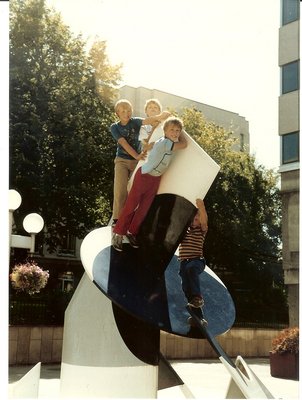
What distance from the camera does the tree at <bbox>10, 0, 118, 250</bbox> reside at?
43.2 feet

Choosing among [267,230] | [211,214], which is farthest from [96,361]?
[267,230]

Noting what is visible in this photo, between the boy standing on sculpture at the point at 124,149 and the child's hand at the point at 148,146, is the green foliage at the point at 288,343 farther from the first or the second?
the child's hand at the point at 148,146

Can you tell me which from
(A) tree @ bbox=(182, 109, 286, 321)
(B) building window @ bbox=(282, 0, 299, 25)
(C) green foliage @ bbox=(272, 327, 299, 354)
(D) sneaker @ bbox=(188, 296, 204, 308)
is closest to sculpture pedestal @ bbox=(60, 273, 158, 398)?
(D) sneaker @ bbox=(188, 296, 204, 308)

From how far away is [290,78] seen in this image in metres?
14.2

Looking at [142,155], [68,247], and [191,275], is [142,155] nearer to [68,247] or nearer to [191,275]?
[191,275]

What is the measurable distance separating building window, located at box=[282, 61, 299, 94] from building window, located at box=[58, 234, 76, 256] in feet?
24.1

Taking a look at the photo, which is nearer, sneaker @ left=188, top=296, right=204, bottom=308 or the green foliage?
sneaker @ left=188, top=296, right=204, bottom=308

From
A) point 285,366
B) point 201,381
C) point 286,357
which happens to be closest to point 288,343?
point 286,357

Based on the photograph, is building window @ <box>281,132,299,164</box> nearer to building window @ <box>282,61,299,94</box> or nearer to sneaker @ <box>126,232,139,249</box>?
building window @ <box>282,61,299,94</box>

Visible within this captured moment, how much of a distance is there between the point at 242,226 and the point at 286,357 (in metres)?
8.44

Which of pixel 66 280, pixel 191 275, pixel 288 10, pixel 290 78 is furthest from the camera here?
pixel 66 280

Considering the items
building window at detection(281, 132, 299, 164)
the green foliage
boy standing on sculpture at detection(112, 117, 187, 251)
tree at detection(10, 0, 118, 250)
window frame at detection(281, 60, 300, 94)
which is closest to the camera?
boy standing on sculpture at detection(112, 117, 187, 251)

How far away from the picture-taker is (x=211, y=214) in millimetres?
19031

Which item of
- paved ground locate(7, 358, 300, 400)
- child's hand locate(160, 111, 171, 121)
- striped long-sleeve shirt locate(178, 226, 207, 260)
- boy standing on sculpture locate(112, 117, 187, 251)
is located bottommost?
paved ground locate(7, 358, 300, 400)
